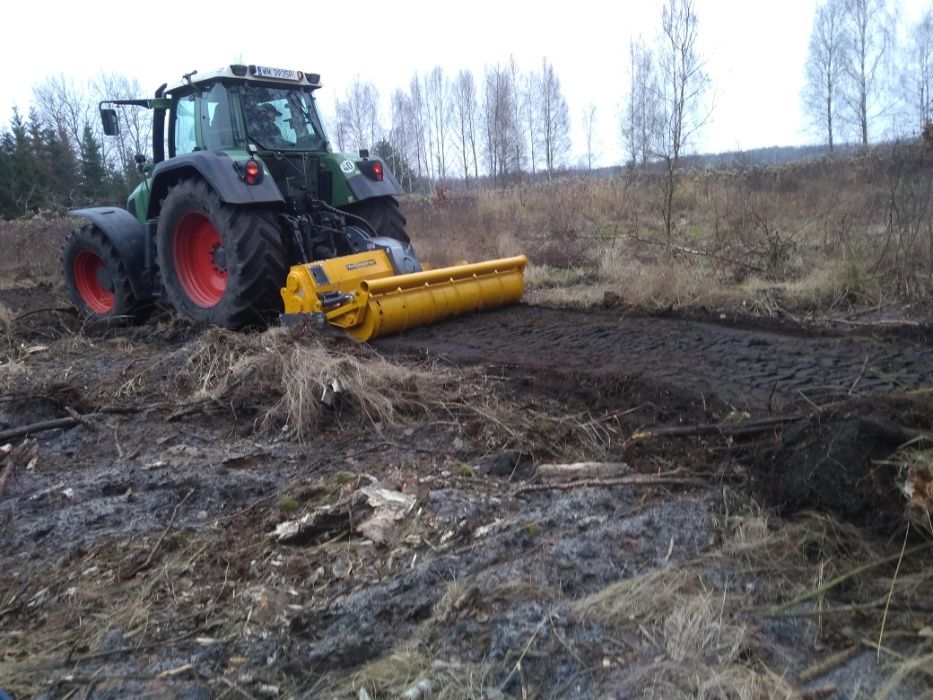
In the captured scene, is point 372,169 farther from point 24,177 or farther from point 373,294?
point 24,177

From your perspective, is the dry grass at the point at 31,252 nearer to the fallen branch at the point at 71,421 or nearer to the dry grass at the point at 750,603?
the fallen branch at the point at 71,421

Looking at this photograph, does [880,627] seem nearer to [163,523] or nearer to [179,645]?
[179,645]

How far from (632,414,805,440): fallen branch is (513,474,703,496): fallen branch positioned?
400 millimetres

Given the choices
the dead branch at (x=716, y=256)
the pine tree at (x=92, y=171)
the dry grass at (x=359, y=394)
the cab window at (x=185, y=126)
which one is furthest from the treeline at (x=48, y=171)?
the dry grass at (x=359, y=394)

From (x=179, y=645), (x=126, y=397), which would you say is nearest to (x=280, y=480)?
(x=179, y=645)

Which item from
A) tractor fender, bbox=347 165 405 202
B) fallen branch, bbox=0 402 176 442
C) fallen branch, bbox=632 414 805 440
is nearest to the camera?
fallen branch, bbox=632 414 805 440

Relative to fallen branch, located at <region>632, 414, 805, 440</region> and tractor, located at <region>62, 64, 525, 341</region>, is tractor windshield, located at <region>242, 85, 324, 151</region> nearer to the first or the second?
tractor, located at <region>62, 64, 525, 341</region>

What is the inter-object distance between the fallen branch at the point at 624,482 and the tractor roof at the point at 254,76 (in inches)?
201

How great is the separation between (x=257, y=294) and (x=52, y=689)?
4.38 m

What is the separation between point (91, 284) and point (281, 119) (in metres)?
3.19

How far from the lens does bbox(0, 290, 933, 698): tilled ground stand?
2180mm

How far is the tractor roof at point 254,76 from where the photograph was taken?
6699mm

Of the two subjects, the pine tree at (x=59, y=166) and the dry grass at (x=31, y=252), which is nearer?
the dry grass at (x=31, y=252)

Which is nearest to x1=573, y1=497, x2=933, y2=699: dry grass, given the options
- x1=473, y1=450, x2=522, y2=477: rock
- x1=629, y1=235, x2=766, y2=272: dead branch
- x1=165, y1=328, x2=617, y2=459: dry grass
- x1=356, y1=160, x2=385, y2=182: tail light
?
x1=473, y1=450, x2=522, y2=477: rock
